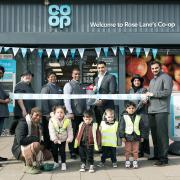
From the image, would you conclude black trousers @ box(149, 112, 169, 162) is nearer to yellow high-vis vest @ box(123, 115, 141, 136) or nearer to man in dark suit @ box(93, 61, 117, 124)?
yellow high-vis vest @ box(123, 115, 141, 136)

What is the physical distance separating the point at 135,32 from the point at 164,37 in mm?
962

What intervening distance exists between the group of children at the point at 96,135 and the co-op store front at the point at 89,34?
5252 mm

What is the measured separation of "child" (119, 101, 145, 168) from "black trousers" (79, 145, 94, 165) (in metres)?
0.71

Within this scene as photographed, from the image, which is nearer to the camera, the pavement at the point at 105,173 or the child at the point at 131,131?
the pavement at the point at 105,173

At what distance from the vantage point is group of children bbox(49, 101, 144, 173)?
23.6 feet

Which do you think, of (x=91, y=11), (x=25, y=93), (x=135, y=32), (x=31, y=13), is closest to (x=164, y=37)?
(x=135, y=32)

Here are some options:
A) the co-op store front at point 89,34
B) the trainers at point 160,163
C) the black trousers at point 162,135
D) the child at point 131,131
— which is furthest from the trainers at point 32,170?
the co-op store front at point 89,34

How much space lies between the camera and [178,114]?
8820 mm

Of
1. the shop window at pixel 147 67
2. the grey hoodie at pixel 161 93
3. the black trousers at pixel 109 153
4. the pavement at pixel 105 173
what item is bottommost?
the pavement at pixel 105 173

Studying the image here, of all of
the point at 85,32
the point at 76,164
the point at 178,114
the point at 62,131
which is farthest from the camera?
the point at 85,32

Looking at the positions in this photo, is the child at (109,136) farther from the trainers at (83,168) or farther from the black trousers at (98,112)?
the black trousers at (98,112)

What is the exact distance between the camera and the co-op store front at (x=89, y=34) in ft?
41.5

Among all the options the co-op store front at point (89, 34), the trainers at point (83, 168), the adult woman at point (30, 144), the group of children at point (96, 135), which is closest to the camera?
the adult woman at point (30, 144)

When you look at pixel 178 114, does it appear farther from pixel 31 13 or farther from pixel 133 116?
pixel 31 13
